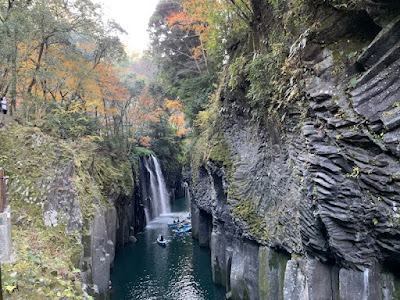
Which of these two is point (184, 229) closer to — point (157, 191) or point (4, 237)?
point (157, 191)

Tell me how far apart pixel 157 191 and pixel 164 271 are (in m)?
16.6

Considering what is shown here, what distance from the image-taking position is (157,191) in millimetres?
34875

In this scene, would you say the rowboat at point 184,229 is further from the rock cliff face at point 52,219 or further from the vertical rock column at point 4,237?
the vertical rock column at point 4,237

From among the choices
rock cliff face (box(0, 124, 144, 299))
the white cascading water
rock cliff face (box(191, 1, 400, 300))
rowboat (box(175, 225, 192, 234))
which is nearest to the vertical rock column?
rock cliff face (box(0, 124, 144, 299))

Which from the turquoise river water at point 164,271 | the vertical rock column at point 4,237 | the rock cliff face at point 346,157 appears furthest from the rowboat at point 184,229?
the vertical rock column at point 4,237

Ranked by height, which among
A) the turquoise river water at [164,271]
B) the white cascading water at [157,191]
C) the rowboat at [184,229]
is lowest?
the turquoise river water at [164,271]

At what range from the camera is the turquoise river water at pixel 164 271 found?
15656 millimetres

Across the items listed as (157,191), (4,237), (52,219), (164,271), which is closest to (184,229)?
(157,191)

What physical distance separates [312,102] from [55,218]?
9.25 meters

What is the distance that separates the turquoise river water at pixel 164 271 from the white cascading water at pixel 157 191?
271 inches

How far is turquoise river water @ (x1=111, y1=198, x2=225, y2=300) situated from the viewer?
15656 millimetres

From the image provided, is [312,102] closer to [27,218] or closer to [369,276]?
[369,276]

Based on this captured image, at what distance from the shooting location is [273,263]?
11.3 meters

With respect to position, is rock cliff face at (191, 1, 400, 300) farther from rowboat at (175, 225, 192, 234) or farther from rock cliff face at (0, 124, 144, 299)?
rowboat at (175, 225, 192, 234)
